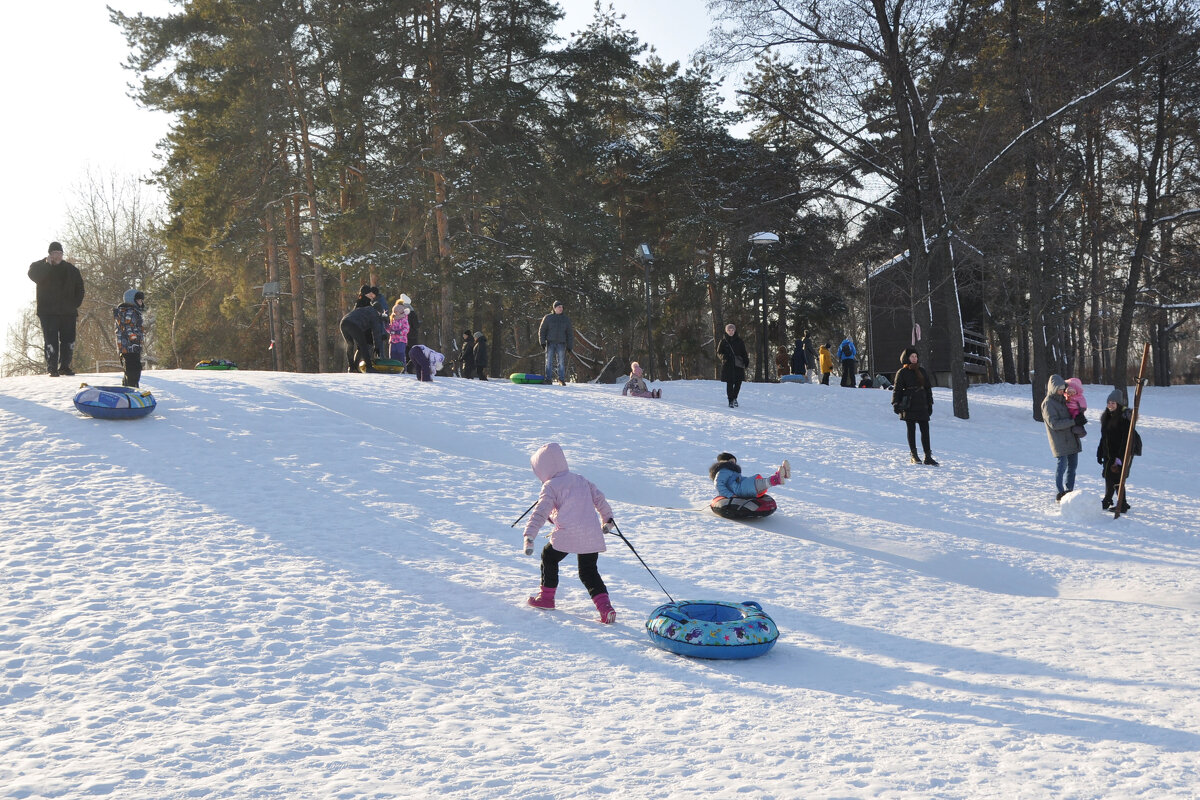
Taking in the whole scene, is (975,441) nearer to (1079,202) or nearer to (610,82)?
(1079,202)

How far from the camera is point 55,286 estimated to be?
1477 cm

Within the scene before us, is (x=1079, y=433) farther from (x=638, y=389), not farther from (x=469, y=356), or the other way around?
(x=469, y=356)

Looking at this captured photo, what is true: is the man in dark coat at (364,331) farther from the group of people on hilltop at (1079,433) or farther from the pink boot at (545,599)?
the pink boot at (545,599)

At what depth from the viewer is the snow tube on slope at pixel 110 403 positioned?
13227mm

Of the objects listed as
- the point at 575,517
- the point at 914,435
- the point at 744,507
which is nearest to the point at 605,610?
the point at 575,517

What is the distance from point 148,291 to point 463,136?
1787 centimetres

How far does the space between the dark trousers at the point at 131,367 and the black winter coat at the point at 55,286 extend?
1208 millimetres

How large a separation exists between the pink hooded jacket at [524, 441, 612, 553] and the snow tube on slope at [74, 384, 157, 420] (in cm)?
834

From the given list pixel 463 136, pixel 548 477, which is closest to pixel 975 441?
pixel 548 477

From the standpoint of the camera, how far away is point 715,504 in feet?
38.4

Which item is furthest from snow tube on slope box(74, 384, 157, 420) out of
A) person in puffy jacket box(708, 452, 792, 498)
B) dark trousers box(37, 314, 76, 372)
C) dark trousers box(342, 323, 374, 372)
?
person in puffy jacket box(708, 452, 792, 498)

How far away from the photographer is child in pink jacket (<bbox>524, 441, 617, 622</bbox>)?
7.57 meters

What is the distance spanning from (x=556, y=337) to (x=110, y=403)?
33.4ft

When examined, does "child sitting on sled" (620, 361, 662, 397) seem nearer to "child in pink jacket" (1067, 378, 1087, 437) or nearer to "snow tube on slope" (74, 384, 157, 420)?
"child in pink jacket" (1067, 378, 1087, 437)
